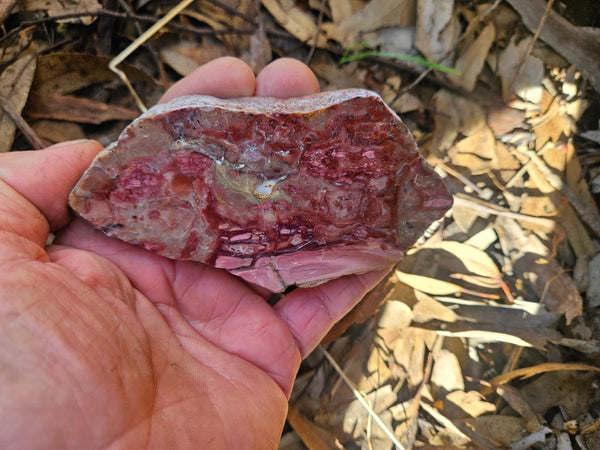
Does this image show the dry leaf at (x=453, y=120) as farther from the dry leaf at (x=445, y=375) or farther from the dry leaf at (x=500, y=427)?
the dry leaf at (x=500, y=427)

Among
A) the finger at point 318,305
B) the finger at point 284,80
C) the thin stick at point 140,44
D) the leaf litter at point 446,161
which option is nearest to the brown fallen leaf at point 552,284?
the leaf litter at point 446,161

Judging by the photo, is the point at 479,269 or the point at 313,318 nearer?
the point at 313,318

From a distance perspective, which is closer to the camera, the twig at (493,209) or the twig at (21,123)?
the twig at (21,123)

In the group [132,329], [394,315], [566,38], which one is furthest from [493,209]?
[132,329]

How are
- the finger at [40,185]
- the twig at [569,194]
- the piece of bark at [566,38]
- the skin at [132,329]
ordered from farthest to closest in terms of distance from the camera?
1. the piece of bark at [566,38]
2. the twig at [569,194]
3. the finger at [40,185]
4. the skin at [132,329]

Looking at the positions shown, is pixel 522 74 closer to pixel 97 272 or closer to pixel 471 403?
pixel 471 403

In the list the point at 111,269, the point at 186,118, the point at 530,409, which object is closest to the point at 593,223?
the point at 530,409

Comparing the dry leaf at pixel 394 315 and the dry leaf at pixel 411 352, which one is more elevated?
the dry leaf at pixel 394 315

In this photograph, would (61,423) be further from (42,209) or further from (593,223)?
(593,223)
